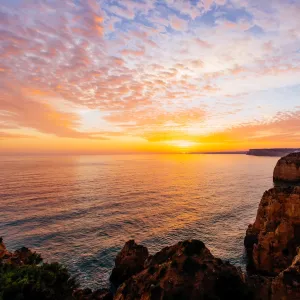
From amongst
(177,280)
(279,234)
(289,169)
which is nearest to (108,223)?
(279,234)

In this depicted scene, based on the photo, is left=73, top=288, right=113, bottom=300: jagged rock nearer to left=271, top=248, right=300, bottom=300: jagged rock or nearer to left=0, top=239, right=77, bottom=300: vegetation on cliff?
left=0, top=239, right=77, bottom=300: vegetation on cliff

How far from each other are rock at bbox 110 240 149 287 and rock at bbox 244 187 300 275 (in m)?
18.3

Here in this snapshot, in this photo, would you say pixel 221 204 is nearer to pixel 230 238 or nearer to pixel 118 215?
pixel 230 238

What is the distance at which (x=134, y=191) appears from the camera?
9544 cm

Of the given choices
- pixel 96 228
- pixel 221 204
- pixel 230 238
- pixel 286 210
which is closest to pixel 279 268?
pixel 286 210

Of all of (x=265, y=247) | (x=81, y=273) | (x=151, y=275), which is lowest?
(x=81, y=273)

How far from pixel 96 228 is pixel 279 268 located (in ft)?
122

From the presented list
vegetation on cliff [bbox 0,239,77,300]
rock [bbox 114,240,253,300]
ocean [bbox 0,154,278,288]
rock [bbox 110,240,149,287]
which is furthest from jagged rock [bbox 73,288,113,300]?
rock [bbox 114,240,253,300]

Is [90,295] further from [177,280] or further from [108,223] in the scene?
[108,223]

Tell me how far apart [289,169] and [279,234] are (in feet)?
294

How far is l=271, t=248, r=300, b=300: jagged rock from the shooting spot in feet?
48.0

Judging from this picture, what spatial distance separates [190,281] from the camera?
630 inches

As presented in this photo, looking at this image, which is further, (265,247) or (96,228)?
(96,228)

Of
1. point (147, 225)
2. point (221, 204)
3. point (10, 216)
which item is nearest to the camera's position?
point (147, 225)
